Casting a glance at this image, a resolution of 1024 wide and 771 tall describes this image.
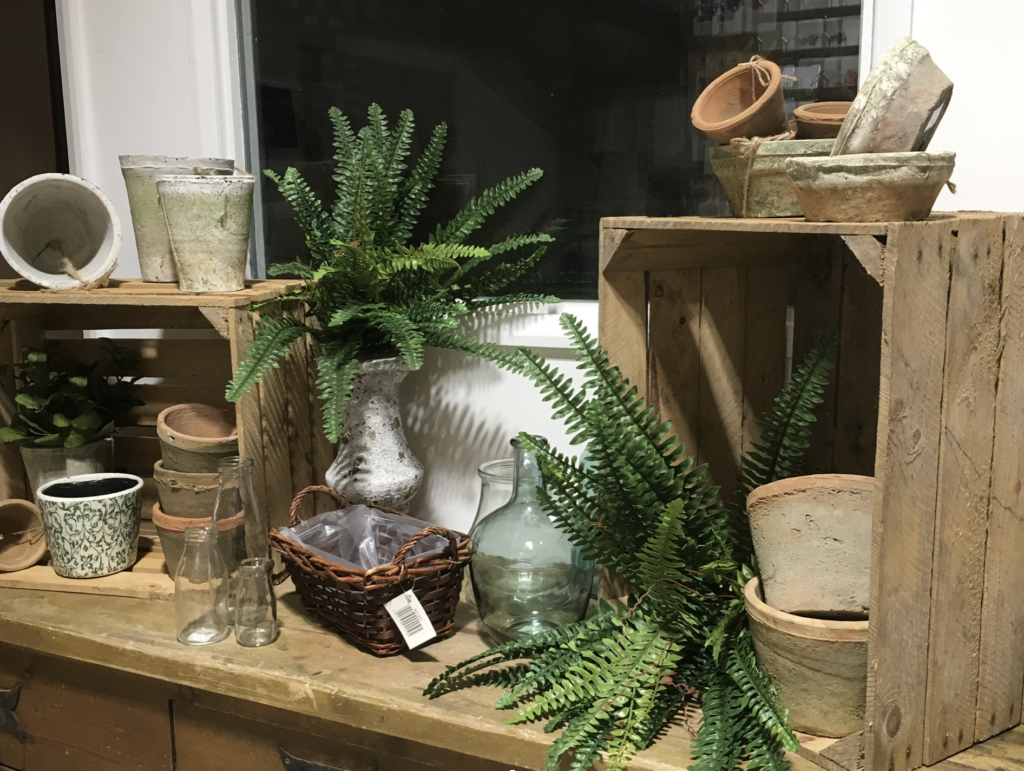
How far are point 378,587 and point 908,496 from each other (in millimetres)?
681

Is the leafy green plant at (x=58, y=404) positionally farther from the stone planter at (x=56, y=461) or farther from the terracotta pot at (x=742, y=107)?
the terracotta pot at (x=742, y=107)

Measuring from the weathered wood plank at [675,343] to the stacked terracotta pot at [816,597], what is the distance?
285 millimetres

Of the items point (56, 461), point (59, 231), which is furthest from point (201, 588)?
point (59, 231)

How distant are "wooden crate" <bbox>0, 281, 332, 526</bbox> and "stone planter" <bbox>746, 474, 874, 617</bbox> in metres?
0.86

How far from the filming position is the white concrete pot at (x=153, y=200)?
5.29 feet

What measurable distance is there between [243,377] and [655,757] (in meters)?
0.75

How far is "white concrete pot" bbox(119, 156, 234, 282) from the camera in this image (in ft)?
5.29

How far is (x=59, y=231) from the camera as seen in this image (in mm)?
1712

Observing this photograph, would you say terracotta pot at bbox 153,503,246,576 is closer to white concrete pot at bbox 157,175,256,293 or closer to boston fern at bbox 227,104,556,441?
boston fern at bbox 227,104,556,441

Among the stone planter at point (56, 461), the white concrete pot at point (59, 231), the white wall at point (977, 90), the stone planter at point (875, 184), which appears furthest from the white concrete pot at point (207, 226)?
the white wall at point (977, 90)

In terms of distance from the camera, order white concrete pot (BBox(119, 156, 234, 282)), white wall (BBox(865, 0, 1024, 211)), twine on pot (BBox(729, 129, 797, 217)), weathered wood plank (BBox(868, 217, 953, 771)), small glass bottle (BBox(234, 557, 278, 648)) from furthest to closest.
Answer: white concrete pot (BBox(119, 156, 234, 282))
small glass bottle (BBox(234, 557, 278, 648))
white wall (BBox(865, 0, 1024, 211))
twine on pot (BBox(729, 129, 797, 217))
weathered wood plank (BBox(868, 217, 953, 771))

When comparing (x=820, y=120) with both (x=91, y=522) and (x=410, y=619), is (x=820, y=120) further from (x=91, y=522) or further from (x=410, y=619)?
(x=91, y=522)

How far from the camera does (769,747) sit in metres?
1.01

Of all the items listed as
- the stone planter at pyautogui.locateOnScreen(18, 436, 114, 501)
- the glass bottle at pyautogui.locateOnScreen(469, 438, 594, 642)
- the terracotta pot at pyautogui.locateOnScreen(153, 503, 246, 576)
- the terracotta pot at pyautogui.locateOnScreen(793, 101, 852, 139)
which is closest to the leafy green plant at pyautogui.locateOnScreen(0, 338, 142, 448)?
the stone planter at pyautogui.locateOnScreen(18, 436, 114, 501)
